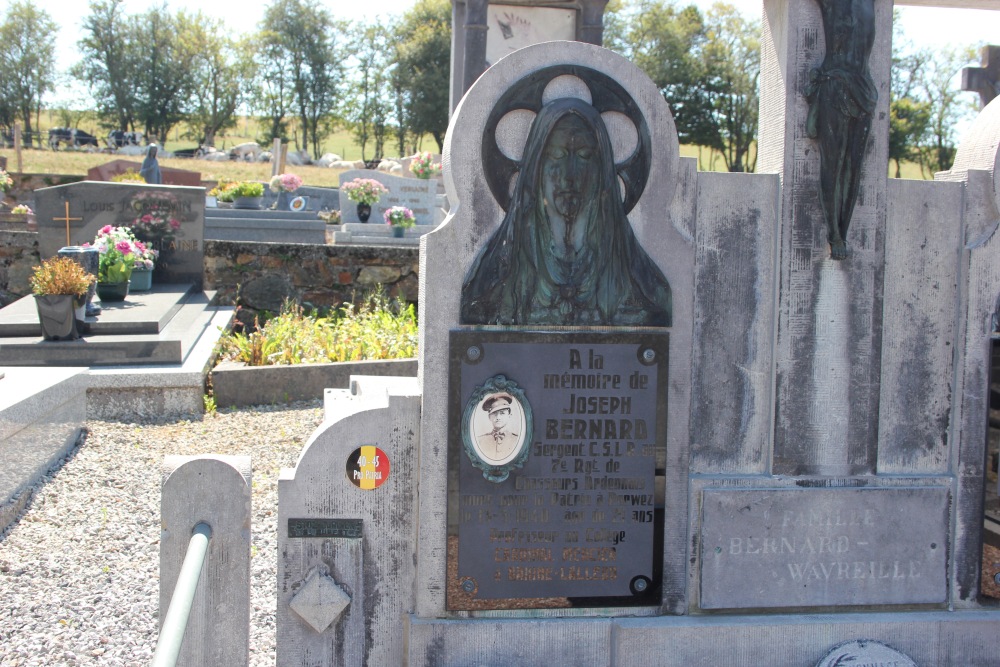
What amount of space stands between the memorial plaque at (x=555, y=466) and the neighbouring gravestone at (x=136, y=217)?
888 cm

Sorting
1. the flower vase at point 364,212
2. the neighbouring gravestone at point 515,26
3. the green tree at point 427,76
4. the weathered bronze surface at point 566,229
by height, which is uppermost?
the green tree at point 427,76

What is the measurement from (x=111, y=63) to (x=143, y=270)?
146 feet

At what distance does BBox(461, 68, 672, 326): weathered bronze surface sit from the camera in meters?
3.08

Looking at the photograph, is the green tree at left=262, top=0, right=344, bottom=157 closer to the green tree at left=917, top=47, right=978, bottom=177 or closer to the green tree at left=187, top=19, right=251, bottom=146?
the green tree at left=187, top=19, right=251, bottom=146

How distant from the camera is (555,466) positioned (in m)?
3.21

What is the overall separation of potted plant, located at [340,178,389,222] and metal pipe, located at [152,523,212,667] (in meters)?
14.4

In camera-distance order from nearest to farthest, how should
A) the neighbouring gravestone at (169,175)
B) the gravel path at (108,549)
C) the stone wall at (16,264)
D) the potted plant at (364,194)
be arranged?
the gravel path at (108,549)
the stone wall at (16,264)
the potted plant at (364,194)
the neighbouring gravestone at (169,175)

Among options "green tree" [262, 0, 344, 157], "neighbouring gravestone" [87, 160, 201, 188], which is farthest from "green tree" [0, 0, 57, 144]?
"neighbouring gravestone" [87, 160, 201, 188]

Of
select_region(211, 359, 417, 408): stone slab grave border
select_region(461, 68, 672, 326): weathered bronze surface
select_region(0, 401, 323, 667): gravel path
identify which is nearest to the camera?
select_region(461, 68, 672, 326): weathered bronze surface

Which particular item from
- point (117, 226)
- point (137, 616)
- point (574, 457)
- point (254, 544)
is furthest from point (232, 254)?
point (574, 457)

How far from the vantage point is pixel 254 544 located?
190 inches

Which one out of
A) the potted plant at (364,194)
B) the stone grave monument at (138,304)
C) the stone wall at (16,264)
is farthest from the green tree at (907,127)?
the stone wall at (16,264)

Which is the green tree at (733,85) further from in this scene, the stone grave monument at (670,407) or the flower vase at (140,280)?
the stone grave monument at (670,407)

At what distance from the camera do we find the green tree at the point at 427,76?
46375 millimetres
